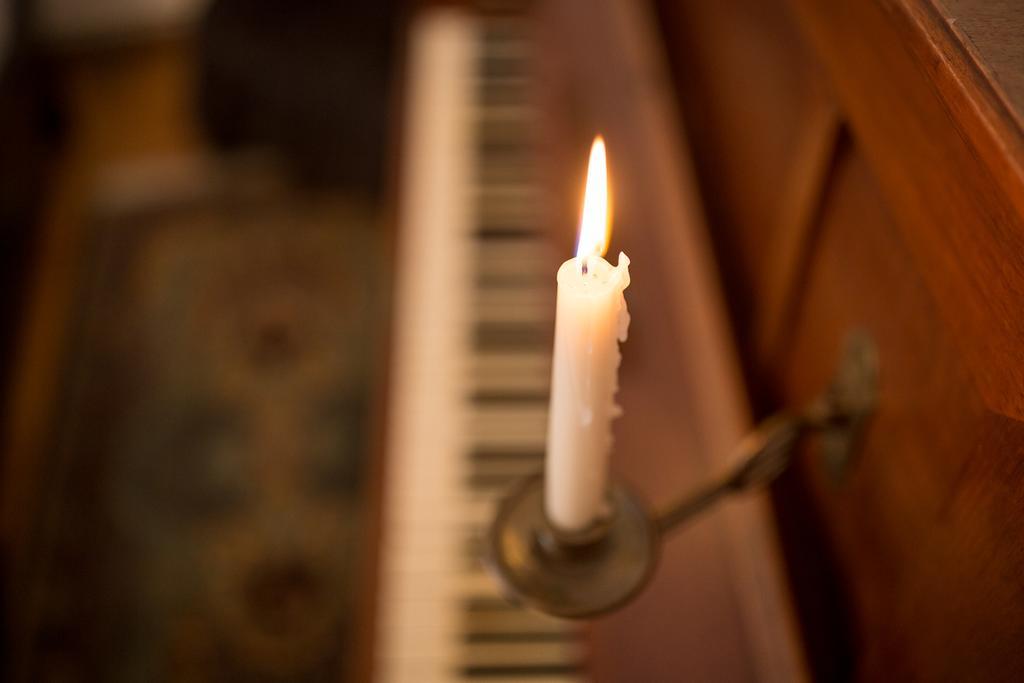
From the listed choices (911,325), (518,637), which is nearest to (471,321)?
(518,637)

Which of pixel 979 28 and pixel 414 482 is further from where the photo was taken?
pixel 414 482

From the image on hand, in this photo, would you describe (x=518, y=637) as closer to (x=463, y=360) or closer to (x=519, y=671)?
(x=519, y=671)

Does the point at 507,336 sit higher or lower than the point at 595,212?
higher

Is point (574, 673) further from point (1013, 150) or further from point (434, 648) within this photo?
point (1013, 150)

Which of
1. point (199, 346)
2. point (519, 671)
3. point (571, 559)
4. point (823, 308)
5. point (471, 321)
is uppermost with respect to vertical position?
point (199, 346)

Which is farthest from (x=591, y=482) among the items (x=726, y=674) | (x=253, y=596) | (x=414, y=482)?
(x=253, y=596)

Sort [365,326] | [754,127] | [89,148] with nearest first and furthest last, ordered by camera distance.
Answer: [754,127], [365,326], [89,148]
